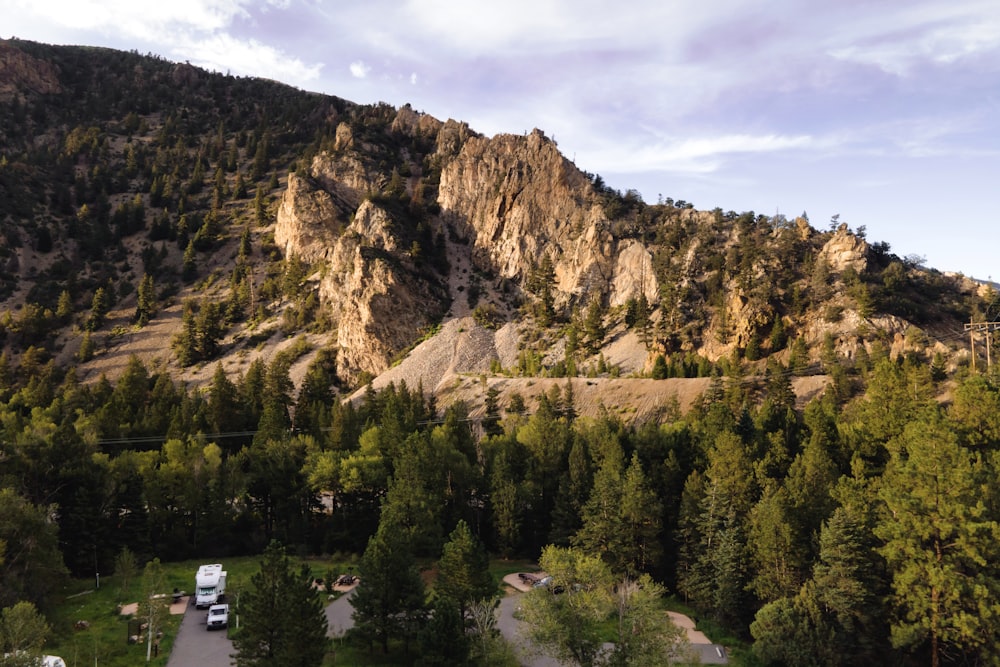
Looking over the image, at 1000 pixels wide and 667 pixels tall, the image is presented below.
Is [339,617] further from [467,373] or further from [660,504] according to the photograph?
[467,373]

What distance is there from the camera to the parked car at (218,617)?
34156 millimetres

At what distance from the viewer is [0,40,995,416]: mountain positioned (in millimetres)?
97812

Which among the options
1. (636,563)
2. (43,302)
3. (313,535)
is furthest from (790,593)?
(43,302)

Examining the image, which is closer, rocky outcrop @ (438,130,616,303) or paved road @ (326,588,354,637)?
→ paved road @ (326,588,354,637)

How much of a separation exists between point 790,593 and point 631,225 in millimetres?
104113

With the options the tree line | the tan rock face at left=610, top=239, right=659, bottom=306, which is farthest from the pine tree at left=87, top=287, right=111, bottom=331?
the tan rock face at left=610, top=239, right=659, bottom=306

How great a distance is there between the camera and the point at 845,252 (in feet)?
340

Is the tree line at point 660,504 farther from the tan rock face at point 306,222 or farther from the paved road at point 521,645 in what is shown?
the tan rock face at point 306,222

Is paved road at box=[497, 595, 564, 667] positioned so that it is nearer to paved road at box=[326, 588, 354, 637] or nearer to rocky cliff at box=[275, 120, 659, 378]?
paved road at box=[326, 588, 354, 637]

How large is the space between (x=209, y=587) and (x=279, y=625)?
1494 centimetres

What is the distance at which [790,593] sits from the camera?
36469 millimetres

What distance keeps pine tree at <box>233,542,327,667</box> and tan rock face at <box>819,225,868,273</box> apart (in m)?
102

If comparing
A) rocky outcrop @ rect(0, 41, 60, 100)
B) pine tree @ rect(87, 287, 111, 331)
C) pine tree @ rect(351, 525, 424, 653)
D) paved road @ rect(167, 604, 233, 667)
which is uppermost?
rocky outcrop @ rect(0, 41, 60, 100)

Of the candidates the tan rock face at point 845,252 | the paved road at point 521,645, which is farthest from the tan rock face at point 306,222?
the paved road at point 521,645
